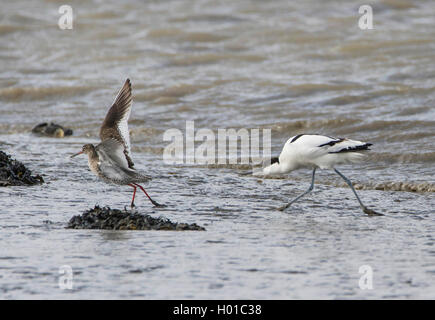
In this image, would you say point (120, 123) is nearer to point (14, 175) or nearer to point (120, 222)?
point (120, 222)

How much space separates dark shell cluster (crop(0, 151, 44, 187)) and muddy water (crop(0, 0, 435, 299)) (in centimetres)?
26

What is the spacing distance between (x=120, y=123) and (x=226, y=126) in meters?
5.50

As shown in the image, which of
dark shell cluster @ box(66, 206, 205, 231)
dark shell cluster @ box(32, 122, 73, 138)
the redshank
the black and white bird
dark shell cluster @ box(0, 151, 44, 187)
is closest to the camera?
dark shell cluster @ box(66, 206, 205, 231)

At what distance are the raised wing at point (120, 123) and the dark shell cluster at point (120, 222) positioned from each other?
2.37 feet

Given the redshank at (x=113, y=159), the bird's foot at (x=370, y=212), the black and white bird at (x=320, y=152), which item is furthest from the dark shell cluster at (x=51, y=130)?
the bird's foot at (x=370, y=212)

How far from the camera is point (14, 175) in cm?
787

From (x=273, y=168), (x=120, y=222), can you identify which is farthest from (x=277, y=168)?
(x=120, y=222)

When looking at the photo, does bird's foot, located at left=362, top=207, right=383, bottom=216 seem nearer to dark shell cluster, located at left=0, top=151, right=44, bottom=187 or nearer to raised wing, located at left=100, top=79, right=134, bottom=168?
raised wing, located at left=100, top=79, right=134, bottom=168

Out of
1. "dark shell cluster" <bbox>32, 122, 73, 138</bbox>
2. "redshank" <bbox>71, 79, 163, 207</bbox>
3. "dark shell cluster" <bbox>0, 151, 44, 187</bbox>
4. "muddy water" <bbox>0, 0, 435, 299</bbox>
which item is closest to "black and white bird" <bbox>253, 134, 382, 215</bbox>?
"muddy water" <bbox>0, 0, 435, 299</bbox>

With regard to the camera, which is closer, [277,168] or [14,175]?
[277,168]

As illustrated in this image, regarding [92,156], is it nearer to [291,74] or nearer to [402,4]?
[291,74]

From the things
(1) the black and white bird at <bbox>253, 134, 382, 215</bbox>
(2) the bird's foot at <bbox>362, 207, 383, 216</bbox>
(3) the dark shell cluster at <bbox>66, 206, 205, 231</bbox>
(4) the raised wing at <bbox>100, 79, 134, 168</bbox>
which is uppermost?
(4) the raised wing at <bbox>100, 79, 134, 168</bbox>

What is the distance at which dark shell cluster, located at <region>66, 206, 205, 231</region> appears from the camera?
19.8 feet

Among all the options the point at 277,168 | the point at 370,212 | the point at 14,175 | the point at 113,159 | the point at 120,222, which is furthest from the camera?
the point at 14,175
